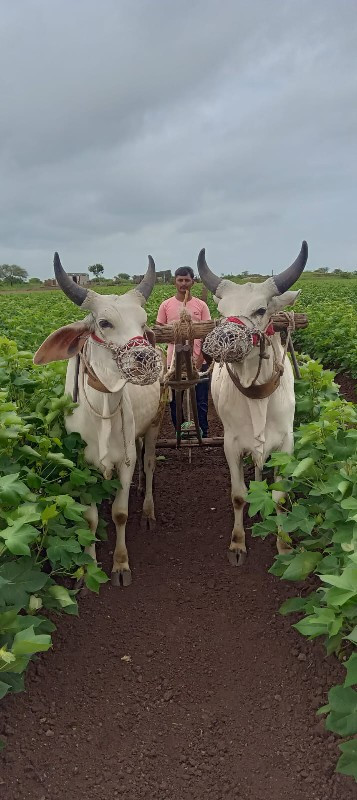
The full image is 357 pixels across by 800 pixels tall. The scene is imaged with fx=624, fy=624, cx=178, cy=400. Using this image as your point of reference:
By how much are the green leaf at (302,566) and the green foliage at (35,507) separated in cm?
103

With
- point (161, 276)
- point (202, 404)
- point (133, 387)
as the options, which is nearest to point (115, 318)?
point (133, 387)

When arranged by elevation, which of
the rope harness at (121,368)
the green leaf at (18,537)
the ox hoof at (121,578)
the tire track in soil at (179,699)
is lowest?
the tire track in soil at (179,699)

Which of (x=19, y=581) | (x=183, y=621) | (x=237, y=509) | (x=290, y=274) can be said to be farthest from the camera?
(x=237, y=509)

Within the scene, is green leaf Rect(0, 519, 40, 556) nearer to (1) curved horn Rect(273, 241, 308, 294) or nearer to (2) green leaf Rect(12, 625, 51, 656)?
(2) green leaf Rect(12, 625, 51, 656)

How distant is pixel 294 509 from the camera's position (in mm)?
3465

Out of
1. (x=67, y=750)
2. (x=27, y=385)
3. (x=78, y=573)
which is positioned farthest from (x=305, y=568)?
(x=27, y=385)

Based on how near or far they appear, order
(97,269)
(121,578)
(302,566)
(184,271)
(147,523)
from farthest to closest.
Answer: (97,269)
(184,271)
(147,523)
(121,578)
(302,566)

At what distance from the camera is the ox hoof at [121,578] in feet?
15.0

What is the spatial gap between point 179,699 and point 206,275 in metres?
2.60

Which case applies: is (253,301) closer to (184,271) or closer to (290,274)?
(290,274)

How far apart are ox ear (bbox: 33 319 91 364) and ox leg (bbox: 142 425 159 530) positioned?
164cm

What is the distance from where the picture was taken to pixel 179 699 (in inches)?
137

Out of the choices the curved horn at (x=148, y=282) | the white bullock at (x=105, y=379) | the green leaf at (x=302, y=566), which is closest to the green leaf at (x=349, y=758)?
the green leaf at (x=302, y=566)

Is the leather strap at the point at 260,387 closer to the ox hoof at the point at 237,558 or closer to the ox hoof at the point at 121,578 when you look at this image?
the ox hoof at the point at 237,558
